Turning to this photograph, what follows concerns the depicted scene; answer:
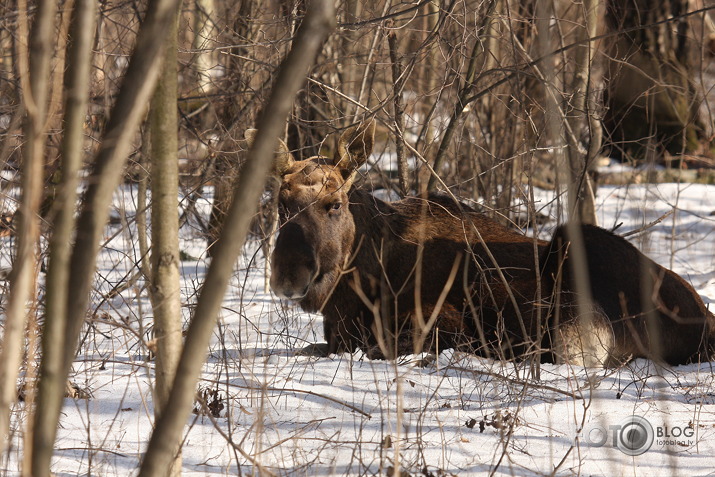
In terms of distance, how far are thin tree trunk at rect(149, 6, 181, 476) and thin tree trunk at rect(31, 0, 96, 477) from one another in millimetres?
561

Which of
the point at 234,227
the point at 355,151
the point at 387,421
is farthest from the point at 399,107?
the point at 234,227

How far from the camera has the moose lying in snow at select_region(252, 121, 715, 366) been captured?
18.4 ft

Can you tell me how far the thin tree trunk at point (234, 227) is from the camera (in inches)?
84.8

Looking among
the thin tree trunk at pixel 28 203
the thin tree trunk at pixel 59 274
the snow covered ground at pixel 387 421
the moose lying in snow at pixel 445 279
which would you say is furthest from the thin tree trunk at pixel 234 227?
the moose lying in snow at pixel 445 279

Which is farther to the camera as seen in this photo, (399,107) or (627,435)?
(399,107)

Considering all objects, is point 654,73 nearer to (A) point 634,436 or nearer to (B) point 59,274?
(A) point 634,436

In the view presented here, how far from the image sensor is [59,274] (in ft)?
7.29

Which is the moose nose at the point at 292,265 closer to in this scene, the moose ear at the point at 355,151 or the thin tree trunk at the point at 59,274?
the moose ear at the point at 355,151

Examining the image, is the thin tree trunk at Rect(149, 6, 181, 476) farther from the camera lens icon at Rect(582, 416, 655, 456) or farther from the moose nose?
the moose nose

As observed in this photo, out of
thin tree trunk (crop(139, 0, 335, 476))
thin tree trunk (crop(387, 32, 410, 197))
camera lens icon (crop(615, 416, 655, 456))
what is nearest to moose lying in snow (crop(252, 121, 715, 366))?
thin tree trunk (crop(387, 32, 410, 197))

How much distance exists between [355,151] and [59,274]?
405 centimetres

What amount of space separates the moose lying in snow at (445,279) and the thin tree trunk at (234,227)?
313 centimetres

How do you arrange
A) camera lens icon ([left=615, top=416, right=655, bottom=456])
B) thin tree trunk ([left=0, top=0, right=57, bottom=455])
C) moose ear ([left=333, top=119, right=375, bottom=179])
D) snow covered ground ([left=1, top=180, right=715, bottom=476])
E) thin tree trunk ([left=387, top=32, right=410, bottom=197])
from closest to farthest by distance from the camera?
thin tree trunk ([left=0, top=0, right=57, bottom=455]) < snow covered ground ([left=1, top=180, right=715, bottom=476]) < camera lens icon ([left=615, top=416, right=655, bottom=456]) < thin tree trunk ([left=387, top=32, right=410, bottom=197]) < moose ear ([left=333, top=119, right=375, bottom=179])

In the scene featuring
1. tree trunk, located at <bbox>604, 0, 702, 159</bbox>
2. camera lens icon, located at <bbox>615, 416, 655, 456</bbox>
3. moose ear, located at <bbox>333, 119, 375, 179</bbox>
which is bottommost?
camera lens icon, located at <bbox>615, 416, 655, 456</bbox>
